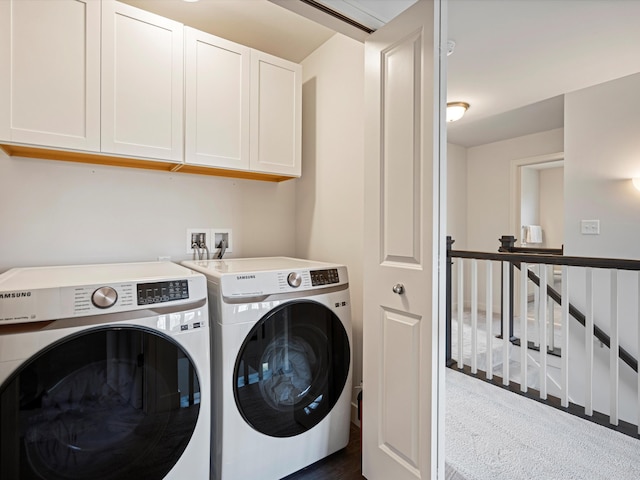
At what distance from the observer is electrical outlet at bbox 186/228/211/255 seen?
77.4 inches

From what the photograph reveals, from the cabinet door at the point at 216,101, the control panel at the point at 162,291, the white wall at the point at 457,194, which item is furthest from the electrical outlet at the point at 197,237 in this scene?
the white wall at the point at 457,194

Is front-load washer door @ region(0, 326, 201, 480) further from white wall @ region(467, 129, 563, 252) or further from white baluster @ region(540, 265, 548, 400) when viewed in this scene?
white wall @ region(467, 129, 563, 252)

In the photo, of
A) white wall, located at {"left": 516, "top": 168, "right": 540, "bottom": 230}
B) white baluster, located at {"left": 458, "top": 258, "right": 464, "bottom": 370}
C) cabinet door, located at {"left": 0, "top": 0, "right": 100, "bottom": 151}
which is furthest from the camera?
white wall, located at {"left": 516, "top": 168, "right": 540, "bottom": 230}

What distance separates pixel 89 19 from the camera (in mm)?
1417

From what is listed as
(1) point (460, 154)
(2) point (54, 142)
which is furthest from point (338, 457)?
(1) point (460, 154)

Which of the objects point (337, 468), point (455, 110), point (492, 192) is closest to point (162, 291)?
point (337, 468)

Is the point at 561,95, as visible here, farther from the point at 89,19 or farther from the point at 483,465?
the point at 89,19

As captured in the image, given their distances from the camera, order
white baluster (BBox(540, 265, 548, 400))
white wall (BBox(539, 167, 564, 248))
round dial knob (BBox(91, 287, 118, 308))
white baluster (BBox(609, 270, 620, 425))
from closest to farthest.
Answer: round dial knob (BBox(91, 287, 118, 308)) → white baluster (BBox(609, 270, 620, 425)) → white baluster (BBox(540, 265, 548, 400)) → white wall (BBox(539, 167, 564, 248))

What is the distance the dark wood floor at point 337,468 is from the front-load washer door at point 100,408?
62 centimetres

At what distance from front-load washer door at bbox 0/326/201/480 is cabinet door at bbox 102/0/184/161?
3.01 feet

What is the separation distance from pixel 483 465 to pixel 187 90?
2.26 meters

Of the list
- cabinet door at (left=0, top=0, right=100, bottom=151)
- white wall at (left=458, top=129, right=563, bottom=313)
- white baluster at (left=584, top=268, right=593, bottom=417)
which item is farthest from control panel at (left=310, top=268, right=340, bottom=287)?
white wall at (left=458, top=129, right=563, bottom=313)

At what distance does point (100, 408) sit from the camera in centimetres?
107

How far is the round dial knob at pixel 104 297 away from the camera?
1.05 metres
